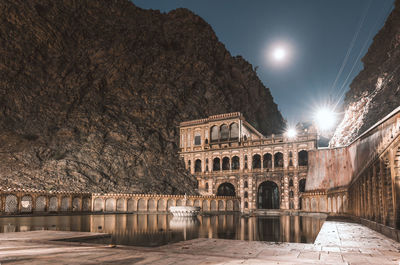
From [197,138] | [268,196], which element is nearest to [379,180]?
[268,196]

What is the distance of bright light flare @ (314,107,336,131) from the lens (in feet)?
356

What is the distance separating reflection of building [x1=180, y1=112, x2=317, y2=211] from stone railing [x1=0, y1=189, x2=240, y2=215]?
5.11 meters

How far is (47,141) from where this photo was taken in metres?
55.7

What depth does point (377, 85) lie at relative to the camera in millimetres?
73062

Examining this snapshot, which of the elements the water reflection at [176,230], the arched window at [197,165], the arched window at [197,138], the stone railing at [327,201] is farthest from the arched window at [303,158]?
the water reflection at [176,230]

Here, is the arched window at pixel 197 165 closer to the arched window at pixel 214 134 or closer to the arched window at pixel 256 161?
the arched window at pixel 214 134

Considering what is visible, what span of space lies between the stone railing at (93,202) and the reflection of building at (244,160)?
511 centimetres

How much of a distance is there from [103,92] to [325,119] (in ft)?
277

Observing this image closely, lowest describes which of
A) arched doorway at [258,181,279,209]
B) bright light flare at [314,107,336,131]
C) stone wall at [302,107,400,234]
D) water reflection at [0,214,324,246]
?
arched doorway at [258,181,279,209]

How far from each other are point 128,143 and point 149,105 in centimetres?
1224

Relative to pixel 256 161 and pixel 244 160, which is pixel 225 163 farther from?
pixel 256 161

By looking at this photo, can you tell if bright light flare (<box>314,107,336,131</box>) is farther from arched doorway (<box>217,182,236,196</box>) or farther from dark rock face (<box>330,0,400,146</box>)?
arched doorway (<box>217,182,236,196</box>)

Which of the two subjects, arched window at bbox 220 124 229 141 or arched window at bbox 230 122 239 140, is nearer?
arched window at bbox 230 122 239 140

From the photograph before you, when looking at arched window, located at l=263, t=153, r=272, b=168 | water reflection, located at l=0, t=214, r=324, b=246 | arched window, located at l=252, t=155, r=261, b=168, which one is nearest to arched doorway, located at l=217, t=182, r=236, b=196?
arched window, located at l=252, t=155, r=261, b=168
